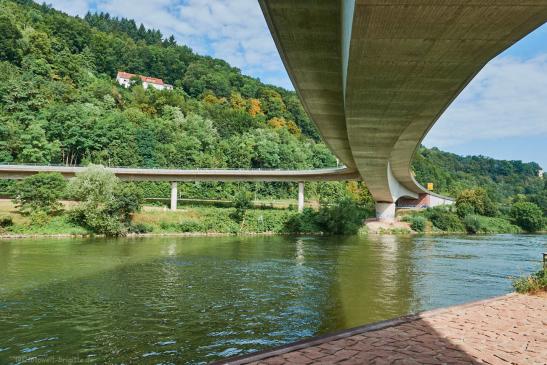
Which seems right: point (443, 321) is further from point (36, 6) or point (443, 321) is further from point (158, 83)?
point (36, 6)

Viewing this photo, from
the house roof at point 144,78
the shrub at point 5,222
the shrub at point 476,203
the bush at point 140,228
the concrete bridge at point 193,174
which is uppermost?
the house roof at point 144,78

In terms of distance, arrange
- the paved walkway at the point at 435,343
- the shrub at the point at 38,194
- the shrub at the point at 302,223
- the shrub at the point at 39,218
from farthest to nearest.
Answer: the shrub at the point at 302,223, the shrub at the point at 38,194, the shrub at the point at 39,218, the paved walkway at the point at 435,343

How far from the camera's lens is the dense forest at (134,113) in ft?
223

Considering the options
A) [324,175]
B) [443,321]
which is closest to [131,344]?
[443,321]

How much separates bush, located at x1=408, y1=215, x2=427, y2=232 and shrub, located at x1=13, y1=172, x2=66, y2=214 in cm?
4568

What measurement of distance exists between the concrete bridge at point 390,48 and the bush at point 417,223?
44.6 m

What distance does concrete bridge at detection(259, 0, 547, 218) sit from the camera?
286 inches

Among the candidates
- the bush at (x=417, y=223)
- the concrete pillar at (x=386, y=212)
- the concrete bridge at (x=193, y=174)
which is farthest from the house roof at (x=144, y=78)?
the bush at (x=417, y=223)

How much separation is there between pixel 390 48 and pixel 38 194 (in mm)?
42669

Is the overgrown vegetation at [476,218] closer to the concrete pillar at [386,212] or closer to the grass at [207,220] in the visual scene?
the concrete pillar at [386,212]

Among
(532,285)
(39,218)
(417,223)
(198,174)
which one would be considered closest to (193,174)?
(198,174)

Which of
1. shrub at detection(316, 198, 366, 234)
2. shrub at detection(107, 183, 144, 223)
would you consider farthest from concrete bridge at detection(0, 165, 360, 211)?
shrub at detection(107, 183, 144, 223)

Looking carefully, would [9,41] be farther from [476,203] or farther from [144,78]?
[476,203]

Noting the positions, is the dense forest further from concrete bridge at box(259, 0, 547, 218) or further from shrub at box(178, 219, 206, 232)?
concrete bridge at box(259, 0, 547, 218)
